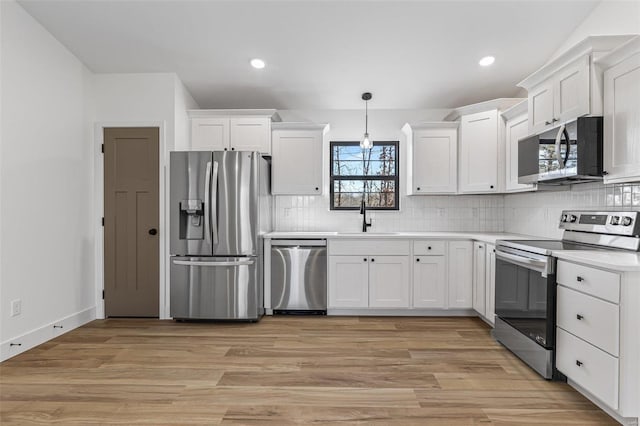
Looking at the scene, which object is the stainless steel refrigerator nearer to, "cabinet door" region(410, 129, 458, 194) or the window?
the window

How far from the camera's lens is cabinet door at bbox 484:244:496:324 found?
3520 mm

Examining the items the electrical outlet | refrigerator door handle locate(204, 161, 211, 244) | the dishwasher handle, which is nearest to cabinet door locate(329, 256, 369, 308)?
the dishwasher handle

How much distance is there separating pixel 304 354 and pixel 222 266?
4.31ft

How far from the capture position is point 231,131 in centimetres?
436

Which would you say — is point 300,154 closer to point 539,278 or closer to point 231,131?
point 231,131

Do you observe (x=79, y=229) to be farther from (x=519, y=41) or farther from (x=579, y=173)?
(x=519, y=41)

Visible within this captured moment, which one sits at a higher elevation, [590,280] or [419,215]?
[419,215]

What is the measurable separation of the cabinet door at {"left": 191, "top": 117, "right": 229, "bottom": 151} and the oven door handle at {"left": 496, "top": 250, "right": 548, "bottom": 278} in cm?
308

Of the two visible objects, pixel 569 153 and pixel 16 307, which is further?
pixel 16 307

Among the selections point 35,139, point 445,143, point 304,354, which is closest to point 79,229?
point 35,139

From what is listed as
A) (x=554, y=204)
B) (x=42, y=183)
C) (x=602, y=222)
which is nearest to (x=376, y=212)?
(x=554, y=204)

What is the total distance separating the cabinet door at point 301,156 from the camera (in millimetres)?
4387

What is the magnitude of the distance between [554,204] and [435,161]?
4.19 feet

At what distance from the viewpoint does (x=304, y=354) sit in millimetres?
3051
